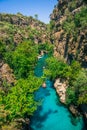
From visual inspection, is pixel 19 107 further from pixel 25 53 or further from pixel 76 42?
pixel 76 42

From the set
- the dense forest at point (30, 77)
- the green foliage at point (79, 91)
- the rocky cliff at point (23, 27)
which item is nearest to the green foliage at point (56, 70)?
the dense forest at point (30, 77)

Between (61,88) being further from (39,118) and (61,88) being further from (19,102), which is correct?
(19,102)

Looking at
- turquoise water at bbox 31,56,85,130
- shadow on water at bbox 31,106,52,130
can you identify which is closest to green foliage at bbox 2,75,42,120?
shadow on water at bbox 31,106,52,130


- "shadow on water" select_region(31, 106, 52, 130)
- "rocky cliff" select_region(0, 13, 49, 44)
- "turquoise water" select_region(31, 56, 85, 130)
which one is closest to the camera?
"turquoise water" select_region(31, 56, 85, 130)

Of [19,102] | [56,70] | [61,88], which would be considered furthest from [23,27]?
[19,102]

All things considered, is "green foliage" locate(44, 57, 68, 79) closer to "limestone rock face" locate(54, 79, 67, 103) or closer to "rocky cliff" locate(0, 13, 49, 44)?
"limestone rock face" locate(54, 79, 67, 103)

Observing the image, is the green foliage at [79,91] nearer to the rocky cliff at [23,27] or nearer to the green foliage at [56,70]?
the green foliage at [56,70]

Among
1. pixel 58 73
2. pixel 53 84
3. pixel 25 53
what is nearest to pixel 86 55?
pixel 58 73
